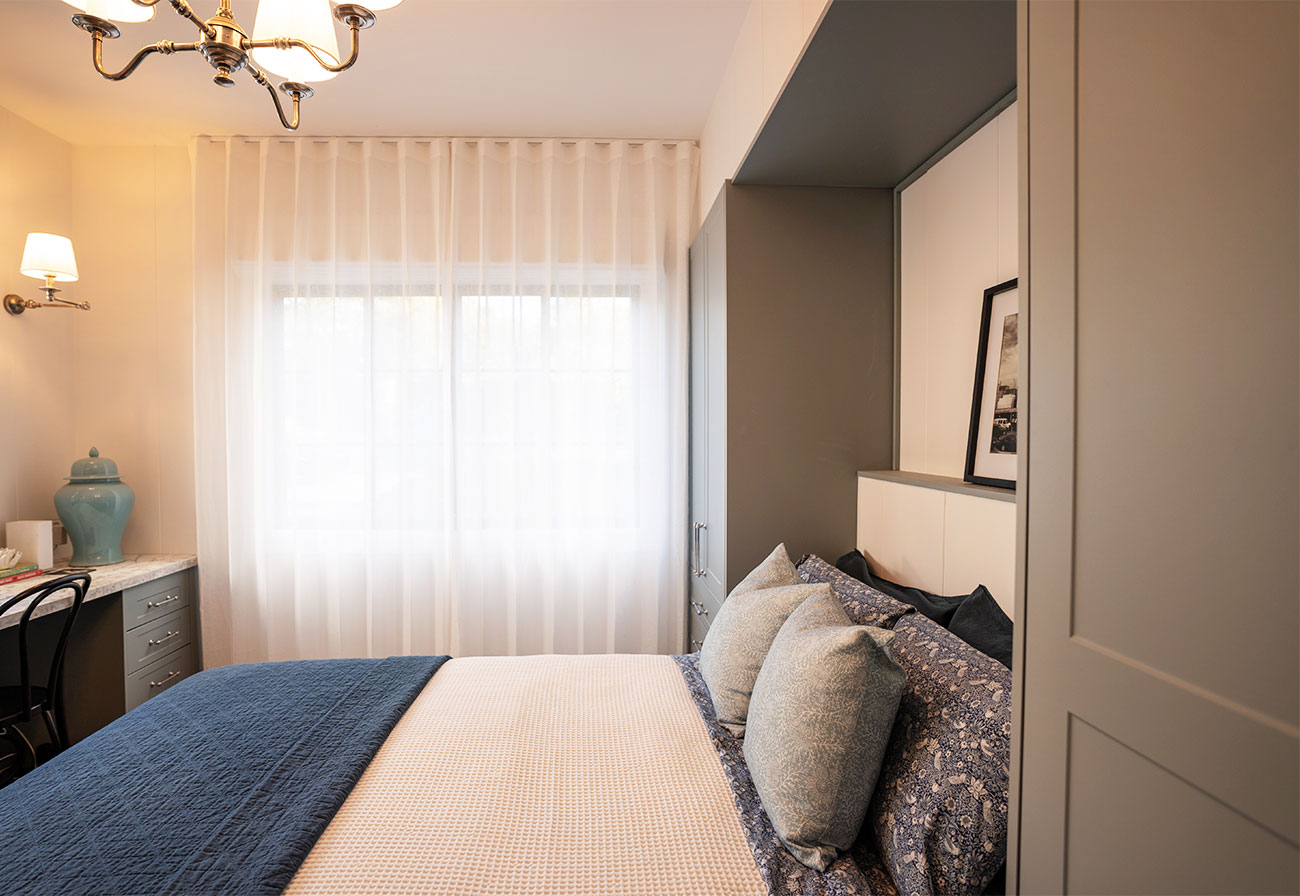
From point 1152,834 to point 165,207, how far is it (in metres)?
4.22

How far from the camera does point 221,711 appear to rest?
5.55 ft

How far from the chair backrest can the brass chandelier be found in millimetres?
1687

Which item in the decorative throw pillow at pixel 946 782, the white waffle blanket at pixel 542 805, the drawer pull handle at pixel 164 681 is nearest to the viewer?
the decorative throw pillow at pixel 946 782

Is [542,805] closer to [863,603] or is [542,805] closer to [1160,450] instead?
[863,603]

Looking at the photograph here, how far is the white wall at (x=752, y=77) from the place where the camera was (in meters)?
1.64

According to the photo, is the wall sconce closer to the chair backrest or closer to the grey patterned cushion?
the chair backrest

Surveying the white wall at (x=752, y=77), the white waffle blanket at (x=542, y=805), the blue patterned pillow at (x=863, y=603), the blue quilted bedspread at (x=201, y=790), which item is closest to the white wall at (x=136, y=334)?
the blue quilted bedspread at (x=201, y=790)

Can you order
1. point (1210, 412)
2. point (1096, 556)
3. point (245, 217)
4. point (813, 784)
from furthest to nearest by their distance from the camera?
point (245, 217) → point (813, 784) → point (1096, 556) → point (1210, 412)

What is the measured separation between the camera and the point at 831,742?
1.13 m

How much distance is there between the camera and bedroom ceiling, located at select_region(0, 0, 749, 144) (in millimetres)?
2296

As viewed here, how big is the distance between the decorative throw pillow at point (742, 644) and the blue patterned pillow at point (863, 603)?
15 cm

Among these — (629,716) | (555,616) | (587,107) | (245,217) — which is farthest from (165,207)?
(629,716)

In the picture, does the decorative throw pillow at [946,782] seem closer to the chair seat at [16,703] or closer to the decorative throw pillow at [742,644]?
the decorative throw pillow at [742,644]

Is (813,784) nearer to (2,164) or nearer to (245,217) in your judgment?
(245,217)
